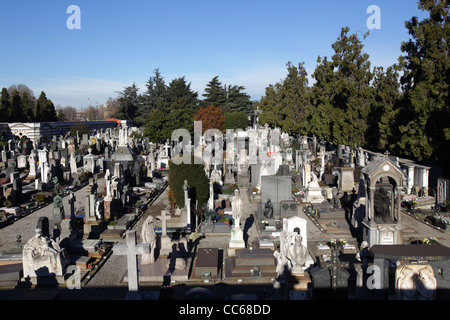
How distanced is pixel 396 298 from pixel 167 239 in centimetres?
692

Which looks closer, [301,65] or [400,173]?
[400,173]

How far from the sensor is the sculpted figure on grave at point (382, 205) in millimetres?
13312

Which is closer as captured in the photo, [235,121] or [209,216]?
[209,216]

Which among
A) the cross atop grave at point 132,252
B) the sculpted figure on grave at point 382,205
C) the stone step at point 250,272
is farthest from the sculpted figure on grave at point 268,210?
the cross atop grave at point 132,252

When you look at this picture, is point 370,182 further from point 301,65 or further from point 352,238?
point 301,65

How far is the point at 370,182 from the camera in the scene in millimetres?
13062

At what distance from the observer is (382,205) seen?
1333 cm

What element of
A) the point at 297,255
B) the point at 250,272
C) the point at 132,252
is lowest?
the point at 250,272

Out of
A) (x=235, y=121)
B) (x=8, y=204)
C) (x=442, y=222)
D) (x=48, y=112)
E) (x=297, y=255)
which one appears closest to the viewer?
(x=297, y=255)

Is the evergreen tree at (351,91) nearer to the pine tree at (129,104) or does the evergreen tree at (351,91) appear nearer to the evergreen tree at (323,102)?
the evergreen tree at (323,102)

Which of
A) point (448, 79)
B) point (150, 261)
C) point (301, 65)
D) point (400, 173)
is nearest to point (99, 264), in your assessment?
point (150, 261)

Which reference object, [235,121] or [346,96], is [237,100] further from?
[346,96]

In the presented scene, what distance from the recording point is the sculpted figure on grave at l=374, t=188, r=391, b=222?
13.3 metres

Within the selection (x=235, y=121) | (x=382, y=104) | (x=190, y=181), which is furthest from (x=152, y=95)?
(x=190, y=181)
